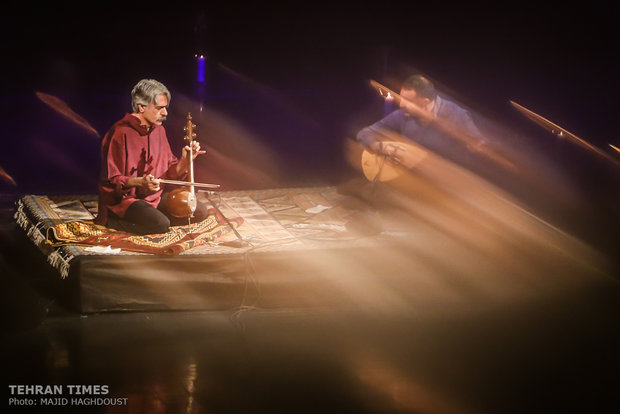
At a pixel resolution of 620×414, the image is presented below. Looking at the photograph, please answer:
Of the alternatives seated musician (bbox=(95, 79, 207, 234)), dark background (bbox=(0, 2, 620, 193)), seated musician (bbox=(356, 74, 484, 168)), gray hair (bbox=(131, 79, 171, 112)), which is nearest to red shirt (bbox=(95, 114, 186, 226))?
seated musician (bbox=(95, 79, 207, 234))

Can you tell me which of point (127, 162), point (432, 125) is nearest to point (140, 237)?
point (127, 162)

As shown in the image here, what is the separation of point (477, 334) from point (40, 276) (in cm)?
279

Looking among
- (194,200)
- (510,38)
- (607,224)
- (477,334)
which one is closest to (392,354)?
(477,334)

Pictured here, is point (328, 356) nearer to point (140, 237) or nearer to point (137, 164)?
point (140, 237)

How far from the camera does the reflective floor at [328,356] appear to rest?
145 inches

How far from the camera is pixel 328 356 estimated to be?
4.16 meters

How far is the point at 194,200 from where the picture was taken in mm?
5383

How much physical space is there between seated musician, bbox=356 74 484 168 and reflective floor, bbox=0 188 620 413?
49.9 inches

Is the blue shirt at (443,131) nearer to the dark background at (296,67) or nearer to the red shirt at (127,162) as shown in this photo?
the dark background at (296,67)

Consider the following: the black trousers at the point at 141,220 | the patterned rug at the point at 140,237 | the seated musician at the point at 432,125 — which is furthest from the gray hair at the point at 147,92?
the seated musician at the point at 432,125

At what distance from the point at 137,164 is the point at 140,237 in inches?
21.8

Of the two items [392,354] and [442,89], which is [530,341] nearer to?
[392,354]

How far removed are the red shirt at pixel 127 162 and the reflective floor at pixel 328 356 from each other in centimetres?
67

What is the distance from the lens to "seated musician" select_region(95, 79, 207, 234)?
5230 millimetres
